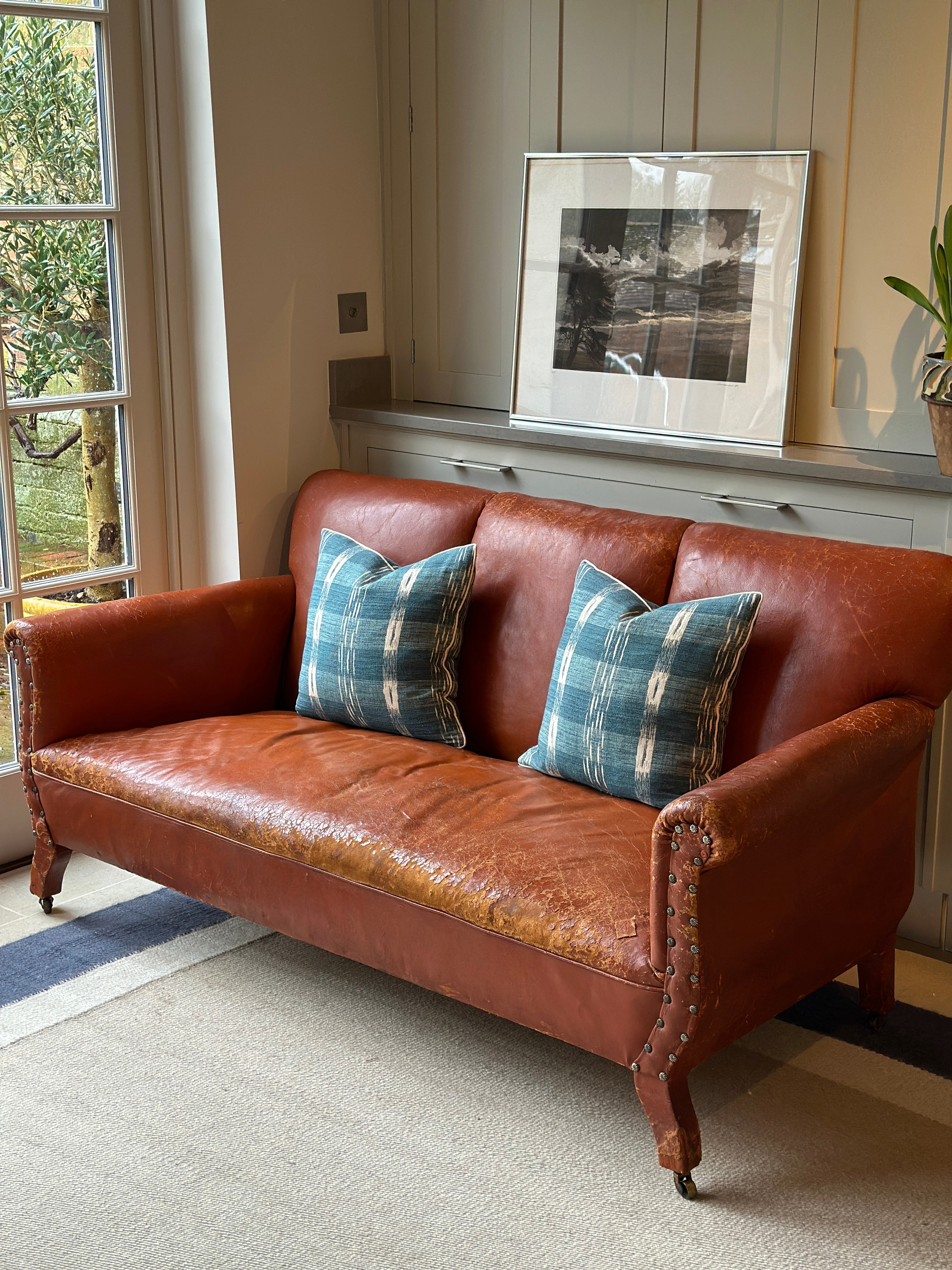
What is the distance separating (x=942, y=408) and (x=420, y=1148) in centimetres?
155

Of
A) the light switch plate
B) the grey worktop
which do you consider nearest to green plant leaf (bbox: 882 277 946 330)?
the grey worktop

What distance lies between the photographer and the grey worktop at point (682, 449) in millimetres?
2406

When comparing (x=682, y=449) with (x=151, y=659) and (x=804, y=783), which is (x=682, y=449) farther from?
(x=151, y=659)

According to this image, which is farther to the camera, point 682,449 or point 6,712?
point 6,712

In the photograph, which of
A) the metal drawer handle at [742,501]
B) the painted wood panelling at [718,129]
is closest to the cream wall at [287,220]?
the painted wood panelling at [718,129]

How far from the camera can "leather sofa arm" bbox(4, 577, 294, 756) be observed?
259cm

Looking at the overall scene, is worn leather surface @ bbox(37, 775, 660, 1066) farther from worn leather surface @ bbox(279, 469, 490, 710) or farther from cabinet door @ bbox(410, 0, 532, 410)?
cabinet door @ bbox(410, 0, 532, 410)

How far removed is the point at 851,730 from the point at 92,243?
209 centimetres

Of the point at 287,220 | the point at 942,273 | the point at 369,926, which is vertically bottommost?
the point at 369,926

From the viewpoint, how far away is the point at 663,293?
2805 mm

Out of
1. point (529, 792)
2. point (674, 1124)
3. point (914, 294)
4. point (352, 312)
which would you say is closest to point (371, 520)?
point (352, 312)

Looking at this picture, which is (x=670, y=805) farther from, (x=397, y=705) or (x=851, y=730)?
(x=397, y=705)

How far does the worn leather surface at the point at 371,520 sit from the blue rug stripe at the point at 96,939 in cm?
54

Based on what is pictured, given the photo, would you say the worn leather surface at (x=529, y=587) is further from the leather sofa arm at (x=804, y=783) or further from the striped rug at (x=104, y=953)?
the striped rug at (x=104, y=953)
